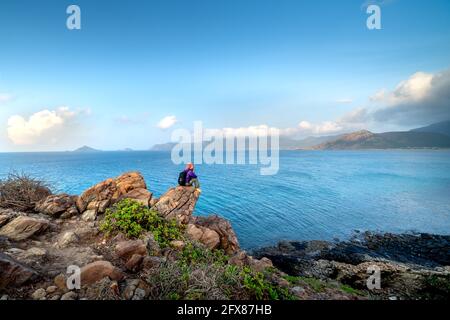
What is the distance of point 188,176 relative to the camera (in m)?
15.1

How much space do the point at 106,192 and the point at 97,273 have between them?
760cm

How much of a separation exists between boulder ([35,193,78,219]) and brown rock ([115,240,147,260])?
4.85m

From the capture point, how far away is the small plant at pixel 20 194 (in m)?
11.2

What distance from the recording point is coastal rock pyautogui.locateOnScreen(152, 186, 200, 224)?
12938mm

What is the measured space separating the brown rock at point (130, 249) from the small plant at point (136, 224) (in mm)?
1200

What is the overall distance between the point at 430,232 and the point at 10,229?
4021 cm

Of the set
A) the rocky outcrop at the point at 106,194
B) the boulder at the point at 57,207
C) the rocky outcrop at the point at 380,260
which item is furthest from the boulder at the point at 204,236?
→ the rocky outcrop at the point at 380,260

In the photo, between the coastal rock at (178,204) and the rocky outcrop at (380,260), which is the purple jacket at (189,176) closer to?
the coastal rock at (178,204)

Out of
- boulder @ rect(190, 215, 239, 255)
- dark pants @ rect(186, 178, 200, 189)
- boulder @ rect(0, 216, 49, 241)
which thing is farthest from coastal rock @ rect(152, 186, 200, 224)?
boulder @ rect(0, 216, 49, 241)

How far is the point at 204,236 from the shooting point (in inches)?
496

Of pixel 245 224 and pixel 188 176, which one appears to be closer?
pixel 188 176

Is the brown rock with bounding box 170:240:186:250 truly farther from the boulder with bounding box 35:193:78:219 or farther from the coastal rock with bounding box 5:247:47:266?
the boulder with bounding box 35:193:78:219
